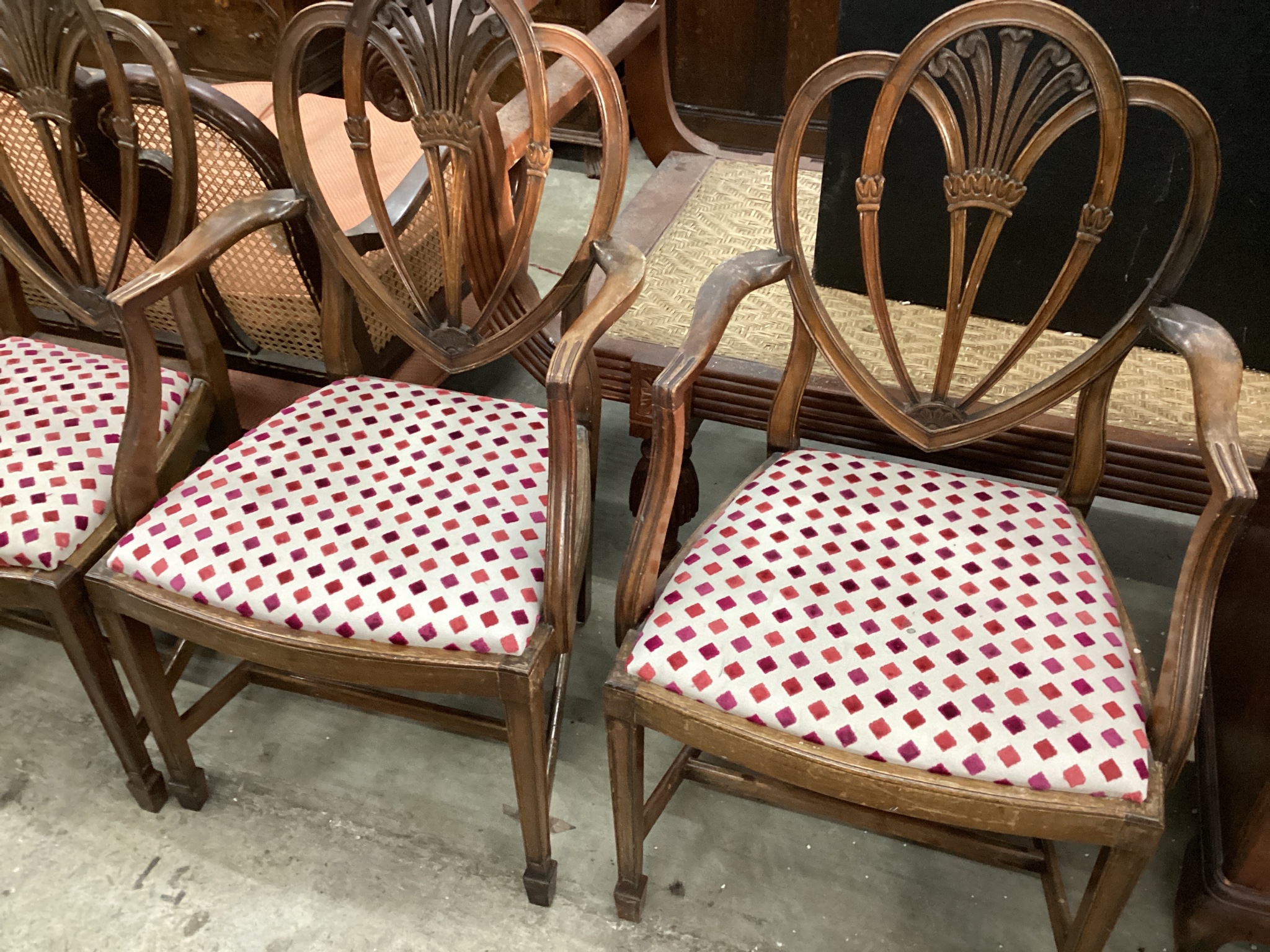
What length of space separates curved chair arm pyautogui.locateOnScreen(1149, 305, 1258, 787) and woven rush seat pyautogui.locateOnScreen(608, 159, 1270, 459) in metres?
0.54

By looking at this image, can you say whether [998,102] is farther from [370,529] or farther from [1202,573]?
[370,529]

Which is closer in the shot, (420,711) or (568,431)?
(568,431)

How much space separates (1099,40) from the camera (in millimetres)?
1124

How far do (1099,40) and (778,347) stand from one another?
783mm

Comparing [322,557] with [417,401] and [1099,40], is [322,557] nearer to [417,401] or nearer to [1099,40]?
[417,401]

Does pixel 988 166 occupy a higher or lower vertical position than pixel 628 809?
higher

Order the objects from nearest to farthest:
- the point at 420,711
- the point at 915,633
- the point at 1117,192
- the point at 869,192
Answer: the point at 915,633 → the point at 869,192 → the point at 420,711 → the point at 1117,192

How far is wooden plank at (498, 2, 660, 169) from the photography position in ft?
5.37

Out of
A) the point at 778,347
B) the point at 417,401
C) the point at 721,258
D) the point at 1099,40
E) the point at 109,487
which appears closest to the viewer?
the point at 1099,40

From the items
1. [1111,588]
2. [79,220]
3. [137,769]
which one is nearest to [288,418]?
[79,220]

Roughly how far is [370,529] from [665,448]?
1.35 ft

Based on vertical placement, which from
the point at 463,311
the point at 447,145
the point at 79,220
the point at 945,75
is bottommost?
the point at 463,311

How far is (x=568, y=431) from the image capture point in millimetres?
1192

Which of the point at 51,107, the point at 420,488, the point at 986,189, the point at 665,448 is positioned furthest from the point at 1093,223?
the point at 51,107
